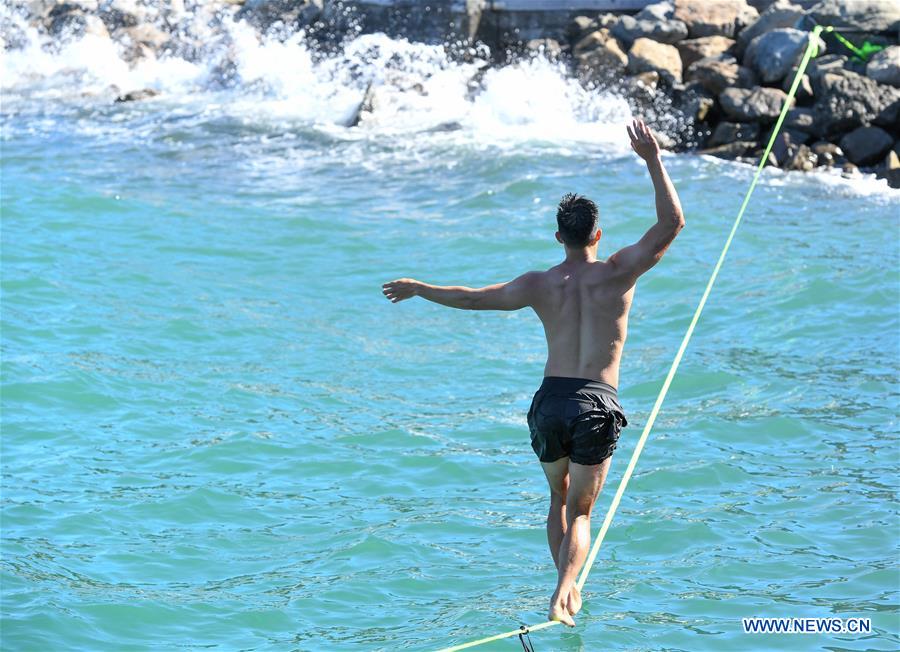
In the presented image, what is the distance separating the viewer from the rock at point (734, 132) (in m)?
17.4

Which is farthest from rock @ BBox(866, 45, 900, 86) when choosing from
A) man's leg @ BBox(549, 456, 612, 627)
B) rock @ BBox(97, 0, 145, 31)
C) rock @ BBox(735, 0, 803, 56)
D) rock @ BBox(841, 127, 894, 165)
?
rock @ BBox(97, 0, 145, 31)

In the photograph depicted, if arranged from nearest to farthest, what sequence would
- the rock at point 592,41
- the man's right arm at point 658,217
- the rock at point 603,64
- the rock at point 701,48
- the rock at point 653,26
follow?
1. the man's right arm at point 658,217
2. the rock at point 701,48
3. the rock at point 603,64
4. the rock at point 653,26
5. the rock at point 592,41

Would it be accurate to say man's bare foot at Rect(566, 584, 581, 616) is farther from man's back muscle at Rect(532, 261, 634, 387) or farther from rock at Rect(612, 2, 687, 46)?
rock at Rect(612, 2, 687, 46)

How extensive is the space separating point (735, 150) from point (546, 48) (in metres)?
4.50

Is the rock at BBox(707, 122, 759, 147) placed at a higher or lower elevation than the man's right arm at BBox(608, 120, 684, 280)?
lower

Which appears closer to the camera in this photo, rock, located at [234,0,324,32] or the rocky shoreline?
the rocky shoreline

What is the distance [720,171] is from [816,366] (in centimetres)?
608

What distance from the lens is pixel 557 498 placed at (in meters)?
6.34

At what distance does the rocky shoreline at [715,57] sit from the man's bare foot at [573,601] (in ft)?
37.7

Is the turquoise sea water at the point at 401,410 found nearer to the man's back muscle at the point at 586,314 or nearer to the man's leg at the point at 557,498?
the man's leg at the point at 557,498

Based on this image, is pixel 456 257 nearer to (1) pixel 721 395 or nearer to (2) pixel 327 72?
(1) pixel 721 395

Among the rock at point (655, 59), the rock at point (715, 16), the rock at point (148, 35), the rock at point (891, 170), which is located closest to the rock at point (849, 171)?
the rock at point (891, 170)

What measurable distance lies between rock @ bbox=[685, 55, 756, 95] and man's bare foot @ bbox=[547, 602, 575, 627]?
13579 mm

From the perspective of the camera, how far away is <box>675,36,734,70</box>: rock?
62.6 ft
